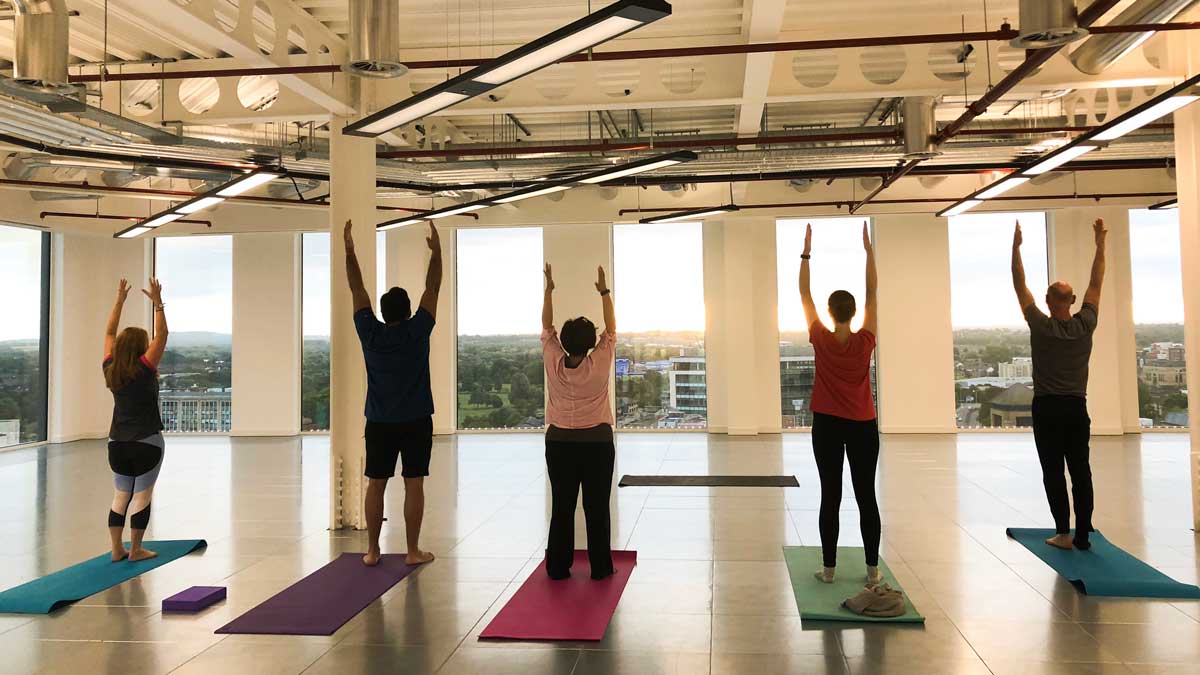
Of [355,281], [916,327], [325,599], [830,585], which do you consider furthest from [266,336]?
[830,585]

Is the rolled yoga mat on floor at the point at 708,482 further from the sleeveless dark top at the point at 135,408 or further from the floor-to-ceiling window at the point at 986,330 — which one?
the floor-to-ceiling window at the point at 986,330

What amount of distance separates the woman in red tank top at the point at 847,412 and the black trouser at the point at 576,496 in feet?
3.97

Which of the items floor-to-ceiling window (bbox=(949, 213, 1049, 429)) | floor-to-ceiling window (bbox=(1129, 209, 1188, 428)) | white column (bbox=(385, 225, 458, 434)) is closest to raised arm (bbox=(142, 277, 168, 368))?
white column (bbox=(385, 225, 458, 434))

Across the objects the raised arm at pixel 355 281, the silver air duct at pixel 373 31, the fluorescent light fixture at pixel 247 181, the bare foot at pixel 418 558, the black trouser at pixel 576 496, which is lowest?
the bare foot at pixel 418 558

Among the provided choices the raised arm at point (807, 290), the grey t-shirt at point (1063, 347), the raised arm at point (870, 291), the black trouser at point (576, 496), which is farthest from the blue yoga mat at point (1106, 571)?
the black trouser at point (576, 496)

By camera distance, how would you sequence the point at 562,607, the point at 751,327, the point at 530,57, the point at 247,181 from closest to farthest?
the point at 530,57
the point at 562,607
the point at 247,181
the point at 751,327

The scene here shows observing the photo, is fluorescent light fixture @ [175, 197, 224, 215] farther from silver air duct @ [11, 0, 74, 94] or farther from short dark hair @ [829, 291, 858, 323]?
short dark hair @ [829, 291, 858, 323]

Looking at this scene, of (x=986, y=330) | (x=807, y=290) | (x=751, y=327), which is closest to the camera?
(x=807, y=290)

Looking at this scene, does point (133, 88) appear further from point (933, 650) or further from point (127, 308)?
point (933, 650)

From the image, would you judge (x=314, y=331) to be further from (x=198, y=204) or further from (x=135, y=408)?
(x=135, y=408)

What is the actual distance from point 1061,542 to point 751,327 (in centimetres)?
819

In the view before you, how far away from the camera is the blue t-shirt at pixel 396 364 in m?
5.25

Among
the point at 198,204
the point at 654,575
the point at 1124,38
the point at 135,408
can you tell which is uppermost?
the point at 1124,38

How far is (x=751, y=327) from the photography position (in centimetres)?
1366
